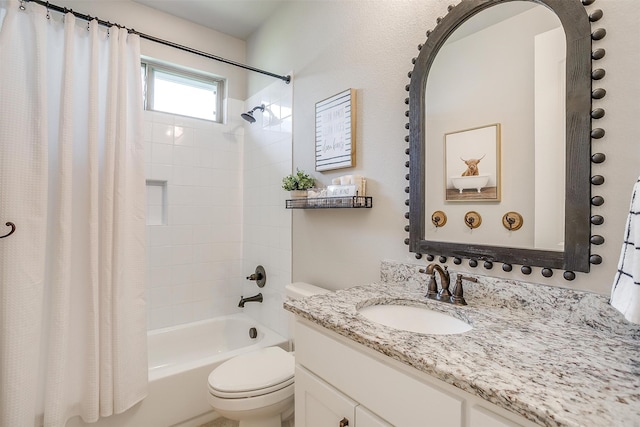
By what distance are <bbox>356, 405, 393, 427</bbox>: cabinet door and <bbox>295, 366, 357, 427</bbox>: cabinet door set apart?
0.02m

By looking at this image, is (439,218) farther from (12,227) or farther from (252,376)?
(12,227)

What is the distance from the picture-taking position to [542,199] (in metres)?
0.92

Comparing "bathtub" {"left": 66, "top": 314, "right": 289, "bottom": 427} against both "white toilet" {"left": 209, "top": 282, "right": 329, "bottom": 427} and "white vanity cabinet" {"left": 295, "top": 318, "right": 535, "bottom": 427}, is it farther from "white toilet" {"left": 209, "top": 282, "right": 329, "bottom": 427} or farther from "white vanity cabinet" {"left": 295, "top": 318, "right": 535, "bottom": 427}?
"white vanity cabinet" {"left": 295, "top": 318, "right": 535, "bottom": 427}

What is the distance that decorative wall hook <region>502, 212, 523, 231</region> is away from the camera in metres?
0.96

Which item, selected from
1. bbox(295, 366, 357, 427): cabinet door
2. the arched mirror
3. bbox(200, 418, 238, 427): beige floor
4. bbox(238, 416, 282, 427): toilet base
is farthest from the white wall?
bbox(200, 418, 238, 427): beige floor

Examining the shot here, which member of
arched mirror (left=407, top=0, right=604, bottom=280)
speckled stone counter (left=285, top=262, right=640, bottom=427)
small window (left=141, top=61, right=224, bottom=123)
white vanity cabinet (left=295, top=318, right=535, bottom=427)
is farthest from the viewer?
small window (left=141, top=61, right=224, bottom=123)

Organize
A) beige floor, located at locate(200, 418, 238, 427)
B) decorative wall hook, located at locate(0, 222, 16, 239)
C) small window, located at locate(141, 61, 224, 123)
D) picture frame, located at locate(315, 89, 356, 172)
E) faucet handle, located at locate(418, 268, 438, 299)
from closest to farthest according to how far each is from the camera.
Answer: faucet handle, located at locate(418, 268, 438, 299) < decorative wall hook, located at locate(0, 222, 16, 239) < picture frame, located at locate(315, 89, 356, 172) < beige floor, located at locate(200, 418, 238, 427) < small window, located at locate(141, 61, 224, 123)

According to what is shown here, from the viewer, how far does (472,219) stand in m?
1.08

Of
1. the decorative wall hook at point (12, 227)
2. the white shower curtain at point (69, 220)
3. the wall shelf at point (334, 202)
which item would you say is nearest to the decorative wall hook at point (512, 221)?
the wall shelf at point (334, 202)

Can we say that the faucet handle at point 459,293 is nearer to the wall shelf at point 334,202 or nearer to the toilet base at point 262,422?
the wall shelf at point 334,202

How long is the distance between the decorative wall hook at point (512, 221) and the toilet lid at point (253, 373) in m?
1.11

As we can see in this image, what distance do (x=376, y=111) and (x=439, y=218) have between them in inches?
23.5

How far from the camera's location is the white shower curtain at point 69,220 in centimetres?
127

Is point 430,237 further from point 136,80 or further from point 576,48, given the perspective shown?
point 136,80
